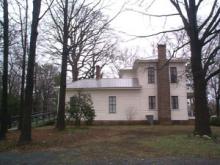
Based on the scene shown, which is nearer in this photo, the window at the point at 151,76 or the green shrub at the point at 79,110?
the green shrub at the point at 79,110

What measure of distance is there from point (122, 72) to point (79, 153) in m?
24.6

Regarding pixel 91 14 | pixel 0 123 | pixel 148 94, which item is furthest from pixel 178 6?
pixel 148 94

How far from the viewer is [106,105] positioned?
94.7 feet

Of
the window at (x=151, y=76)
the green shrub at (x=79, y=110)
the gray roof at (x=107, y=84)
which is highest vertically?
the window at (x=151, y=76)

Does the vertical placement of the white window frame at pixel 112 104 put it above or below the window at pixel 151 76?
below

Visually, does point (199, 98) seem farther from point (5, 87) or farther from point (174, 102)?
point (174, 102)

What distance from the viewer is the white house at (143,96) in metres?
28.6

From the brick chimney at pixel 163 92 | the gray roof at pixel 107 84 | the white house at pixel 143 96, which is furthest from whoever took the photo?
the gray roof at pixel 107 84

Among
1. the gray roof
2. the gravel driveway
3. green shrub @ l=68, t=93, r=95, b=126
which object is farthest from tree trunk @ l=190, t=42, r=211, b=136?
the gray roof

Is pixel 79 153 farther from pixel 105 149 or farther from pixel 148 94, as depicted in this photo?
pixel 148 94

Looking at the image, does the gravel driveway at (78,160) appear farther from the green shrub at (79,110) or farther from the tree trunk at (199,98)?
the green shrub at (79,110)

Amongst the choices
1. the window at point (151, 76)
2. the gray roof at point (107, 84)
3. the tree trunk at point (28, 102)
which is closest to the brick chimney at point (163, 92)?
the window at point (151, 76)

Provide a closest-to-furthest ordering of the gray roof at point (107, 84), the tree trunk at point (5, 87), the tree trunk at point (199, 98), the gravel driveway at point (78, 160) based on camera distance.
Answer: the gravel driveway at point (78, 160) → the tree trunk at point (199, 98) → the tree trunk at point (5, 87) → the gray roof at point (107, 84)

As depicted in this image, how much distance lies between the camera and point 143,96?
28.8m
